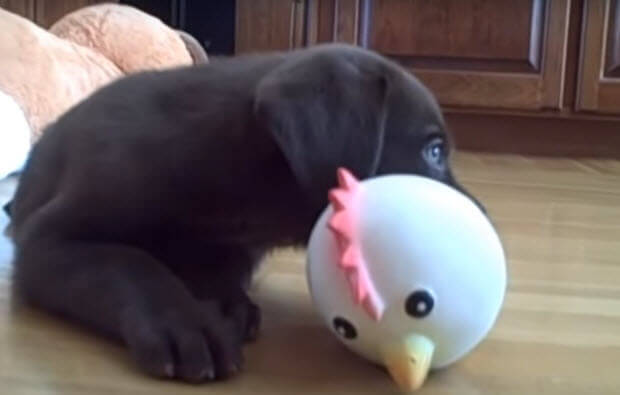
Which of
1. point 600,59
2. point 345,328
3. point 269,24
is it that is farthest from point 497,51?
point 345,328

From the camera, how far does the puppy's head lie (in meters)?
0.85

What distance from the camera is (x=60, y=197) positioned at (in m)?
0.97

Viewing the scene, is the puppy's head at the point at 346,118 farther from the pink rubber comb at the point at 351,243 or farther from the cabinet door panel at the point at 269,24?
the cabinet door panel at the point at 269,24

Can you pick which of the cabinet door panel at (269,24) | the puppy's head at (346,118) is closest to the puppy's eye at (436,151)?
the puppy's head at (346,118)

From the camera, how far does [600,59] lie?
9.54 ft

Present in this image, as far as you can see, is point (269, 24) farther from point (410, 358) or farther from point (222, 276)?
point (410, 358)

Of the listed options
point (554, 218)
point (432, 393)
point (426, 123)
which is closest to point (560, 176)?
point (554, 218)

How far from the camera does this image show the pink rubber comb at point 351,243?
0.75 m

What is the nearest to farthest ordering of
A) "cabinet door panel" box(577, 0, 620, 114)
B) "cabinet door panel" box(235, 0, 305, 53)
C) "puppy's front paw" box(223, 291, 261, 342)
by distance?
"puppy's front paw" box(223, 291, 261, 342), "cabinet door panel" box(577, 0, 620, 114), "cabinet door panel" box(235, 0, 305, 53)

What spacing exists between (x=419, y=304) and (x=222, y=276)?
0.97ft

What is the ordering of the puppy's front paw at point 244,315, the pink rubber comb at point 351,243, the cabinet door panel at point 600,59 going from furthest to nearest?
the cabinet door panel at point 600,59, the puppy's front paw at point 244,315, the pink rubber comb at point 351,243

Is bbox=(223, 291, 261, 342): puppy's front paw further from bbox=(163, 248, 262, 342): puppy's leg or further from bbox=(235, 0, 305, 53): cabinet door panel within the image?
bbox=(235, 0, 305, 53): cabinet door panel

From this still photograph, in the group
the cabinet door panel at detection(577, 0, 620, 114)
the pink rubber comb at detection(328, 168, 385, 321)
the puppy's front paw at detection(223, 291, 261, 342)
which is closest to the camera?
A: the pink rubber comb at detection(328, 168, 385, 321)

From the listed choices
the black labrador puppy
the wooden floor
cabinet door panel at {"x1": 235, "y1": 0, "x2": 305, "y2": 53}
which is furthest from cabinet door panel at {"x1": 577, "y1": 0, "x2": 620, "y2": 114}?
the black labrador puppy
